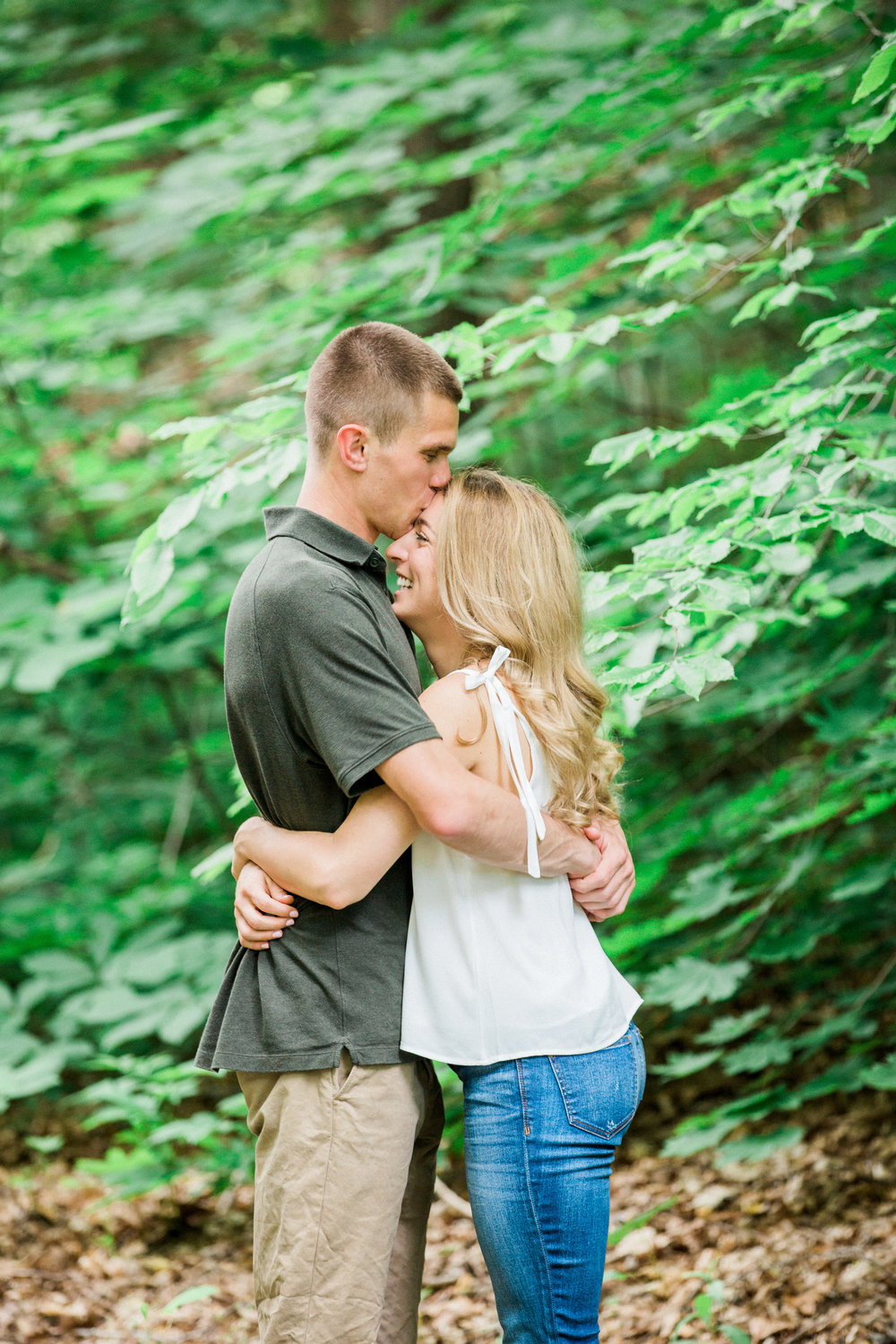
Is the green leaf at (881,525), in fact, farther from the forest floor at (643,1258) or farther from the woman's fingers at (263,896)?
the forest floor at (643,1258)

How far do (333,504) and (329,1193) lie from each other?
1.11 metres

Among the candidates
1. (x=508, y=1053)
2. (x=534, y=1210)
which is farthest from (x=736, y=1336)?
(x=508, y=1053)

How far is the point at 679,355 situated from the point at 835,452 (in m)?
4.77

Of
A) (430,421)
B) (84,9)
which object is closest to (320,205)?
(84,9)

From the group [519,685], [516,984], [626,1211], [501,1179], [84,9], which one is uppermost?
[84,9]

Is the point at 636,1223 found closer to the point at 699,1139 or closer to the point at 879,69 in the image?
the point at 699,1139

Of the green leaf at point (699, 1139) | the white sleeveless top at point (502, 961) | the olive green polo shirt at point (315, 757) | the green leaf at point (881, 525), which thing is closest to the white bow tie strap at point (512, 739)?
the white sleeveless top at point (502, 961)

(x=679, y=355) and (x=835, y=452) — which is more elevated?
(x=835, y=452)

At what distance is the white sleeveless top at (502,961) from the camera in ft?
5.51

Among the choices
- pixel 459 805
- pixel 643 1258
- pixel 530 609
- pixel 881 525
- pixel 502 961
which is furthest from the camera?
pixel 643 1258

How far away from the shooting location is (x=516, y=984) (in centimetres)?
169

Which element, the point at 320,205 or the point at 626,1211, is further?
the point at 320,205

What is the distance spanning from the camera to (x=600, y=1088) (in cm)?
169

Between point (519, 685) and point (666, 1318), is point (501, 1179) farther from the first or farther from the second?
point (666, 1318)
